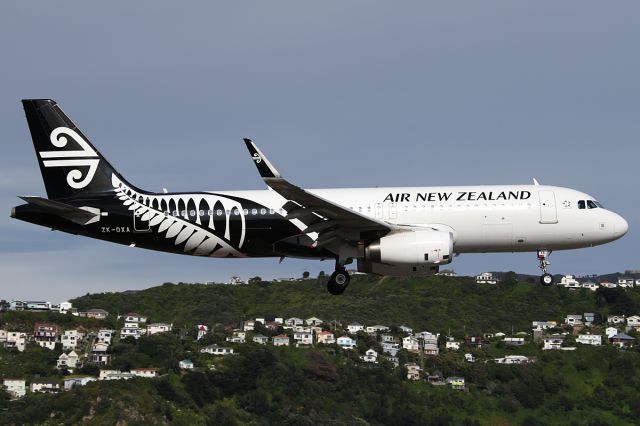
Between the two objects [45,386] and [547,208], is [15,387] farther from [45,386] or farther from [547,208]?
[547,208]

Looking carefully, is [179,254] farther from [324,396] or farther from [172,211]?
[324,396]

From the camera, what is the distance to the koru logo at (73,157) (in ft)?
199

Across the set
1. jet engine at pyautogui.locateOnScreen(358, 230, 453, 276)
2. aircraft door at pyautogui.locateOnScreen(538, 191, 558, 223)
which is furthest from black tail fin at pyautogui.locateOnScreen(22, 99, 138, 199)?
aircraft door at pyautogui.locateOnScreen(538, 191, 558, 223)

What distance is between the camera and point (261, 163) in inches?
2057

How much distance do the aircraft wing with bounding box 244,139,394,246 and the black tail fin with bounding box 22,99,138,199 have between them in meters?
10.7

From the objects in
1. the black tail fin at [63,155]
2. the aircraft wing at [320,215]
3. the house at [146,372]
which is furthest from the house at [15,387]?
the aircraft wing at [320,215]

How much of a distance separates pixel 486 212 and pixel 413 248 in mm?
4187

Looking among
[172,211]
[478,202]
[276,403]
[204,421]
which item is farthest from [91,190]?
[276,403]

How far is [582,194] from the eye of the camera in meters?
59.3

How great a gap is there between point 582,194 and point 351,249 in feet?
38.6

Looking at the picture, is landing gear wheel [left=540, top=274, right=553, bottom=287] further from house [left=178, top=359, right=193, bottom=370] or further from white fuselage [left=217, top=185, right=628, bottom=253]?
house [left=178, top=359, right=193, bottom=370]

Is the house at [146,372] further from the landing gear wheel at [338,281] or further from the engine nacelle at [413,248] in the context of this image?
the engine nacelle at [413,248]

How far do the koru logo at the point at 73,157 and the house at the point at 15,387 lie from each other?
121009 millimetres

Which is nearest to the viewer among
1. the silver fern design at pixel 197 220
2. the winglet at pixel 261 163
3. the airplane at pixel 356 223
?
the winglet at pixel 261 163
